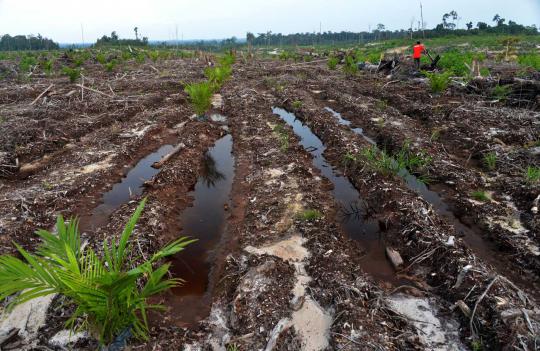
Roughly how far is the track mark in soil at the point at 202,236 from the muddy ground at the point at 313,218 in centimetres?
3

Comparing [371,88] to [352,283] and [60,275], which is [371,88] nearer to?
[352,283]

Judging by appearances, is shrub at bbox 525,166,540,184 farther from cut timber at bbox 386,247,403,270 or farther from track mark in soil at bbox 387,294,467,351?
track mark in soil at bbox 387,294,467,351

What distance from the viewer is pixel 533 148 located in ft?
20.7

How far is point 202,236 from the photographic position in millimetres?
4699

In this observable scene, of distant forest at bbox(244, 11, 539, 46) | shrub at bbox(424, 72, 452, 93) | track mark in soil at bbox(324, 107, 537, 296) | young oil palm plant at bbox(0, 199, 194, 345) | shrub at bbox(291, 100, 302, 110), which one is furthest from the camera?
distant forest at bbox(244, 11, 539, 46)

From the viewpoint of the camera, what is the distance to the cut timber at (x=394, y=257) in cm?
392

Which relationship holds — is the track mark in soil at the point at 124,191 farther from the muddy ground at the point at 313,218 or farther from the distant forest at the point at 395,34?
the distant forest at the point at 395,34

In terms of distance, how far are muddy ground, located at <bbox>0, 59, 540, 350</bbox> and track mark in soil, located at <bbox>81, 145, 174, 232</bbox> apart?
4 centimetres

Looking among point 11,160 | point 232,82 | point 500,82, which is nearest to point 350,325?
point 11,160

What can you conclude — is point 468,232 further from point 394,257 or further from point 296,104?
point 296,104

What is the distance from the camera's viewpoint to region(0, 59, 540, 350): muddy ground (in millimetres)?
3027

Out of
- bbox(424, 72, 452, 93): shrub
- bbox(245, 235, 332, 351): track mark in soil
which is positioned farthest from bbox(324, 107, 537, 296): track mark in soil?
bbox(424, 72, 452, 93): shrub

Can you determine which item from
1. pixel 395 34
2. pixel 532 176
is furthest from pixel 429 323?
pixel 395 34

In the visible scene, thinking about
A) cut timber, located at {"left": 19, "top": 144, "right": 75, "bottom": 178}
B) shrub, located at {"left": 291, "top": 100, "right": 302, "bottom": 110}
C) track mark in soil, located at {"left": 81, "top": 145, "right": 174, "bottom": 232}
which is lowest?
track mark in soil, located at {"left": 81, "top": 145, "right": 174, "bottom": 232}
